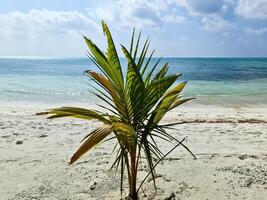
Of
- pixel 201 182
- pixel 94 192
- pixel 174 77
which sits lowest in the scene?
pixel 94 192

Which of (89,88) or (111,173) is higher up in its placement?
(89,88)

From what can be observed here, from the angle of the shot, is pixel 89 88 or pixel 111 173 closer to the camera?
pixel 111 173

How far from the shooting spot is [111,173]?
421cm

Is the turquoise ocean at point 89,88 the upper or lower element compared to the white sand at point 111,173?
upper

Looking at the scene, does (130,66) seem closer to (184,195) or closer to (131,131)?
(131,131)

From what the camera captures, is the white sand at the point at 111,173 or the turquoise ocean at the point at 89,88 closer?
the white sand at the point at 111,173

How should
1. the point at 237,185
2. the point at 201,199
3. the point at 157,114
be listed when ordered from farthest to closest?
the point at 237,185 < the point at 201,199 < the point at 157,114

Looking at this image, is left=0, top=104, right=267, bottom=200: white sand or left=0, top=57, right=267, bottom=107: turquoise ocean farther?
left=0, top=57, right=267, bottom=107: turquoise ocean

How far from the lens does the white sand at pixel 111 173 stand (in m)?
3.62

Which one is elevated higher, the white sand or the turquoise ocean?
the turquoise ocean

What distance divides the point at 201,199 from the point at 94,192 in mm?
1196

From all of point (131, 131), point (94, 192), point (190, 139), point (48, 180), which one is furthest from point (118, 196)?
point (190, 139)

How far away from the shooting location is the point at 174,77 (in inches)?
101

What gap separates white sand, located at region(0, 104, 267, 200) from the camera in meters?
3.62
